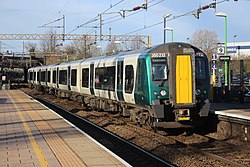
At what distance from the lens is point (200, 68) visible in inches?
551

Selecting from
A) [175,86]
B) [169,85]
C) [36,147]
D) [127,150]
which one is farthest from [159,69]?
[36,147]

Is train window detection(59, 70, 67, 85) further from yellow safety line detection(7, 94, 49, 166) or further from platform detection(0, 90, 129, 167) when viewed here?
yellow safety line detection(7, 94, 49, 166)

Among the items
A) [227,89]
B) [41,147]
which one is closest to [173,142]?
[41,147]

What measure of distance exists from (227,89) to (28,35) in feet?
129

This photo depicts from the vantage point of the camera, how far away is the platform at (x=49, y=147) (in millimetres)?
8227

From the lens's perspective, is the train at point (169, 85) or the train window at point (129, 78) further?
the train window at point (129, 78)

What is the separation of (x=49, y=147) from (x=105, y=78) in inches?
396

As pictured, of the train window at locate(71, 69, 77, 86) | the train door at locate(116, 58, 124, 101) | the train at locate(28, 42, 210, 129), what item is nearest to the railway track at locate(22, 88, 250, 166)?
the train at locate(28, 42, 210, 129)

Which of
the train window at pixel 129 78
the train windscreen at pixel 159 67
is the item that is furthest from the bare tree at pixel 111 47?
the train windscreen at pixel 159 67

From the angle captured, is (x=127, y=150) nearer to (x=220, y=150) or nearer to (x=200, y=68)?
(x=220, y=150)

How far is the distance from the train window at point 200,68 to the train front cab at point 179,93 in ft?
0.34

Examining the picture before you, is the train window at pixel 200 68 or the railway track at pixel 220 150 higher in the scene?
the train window at pixel 200 68

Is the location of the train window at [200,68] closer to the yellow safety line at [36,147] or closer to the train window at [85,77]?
the yellow safety line at [36,147]

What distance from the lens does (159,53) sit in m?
13.7
